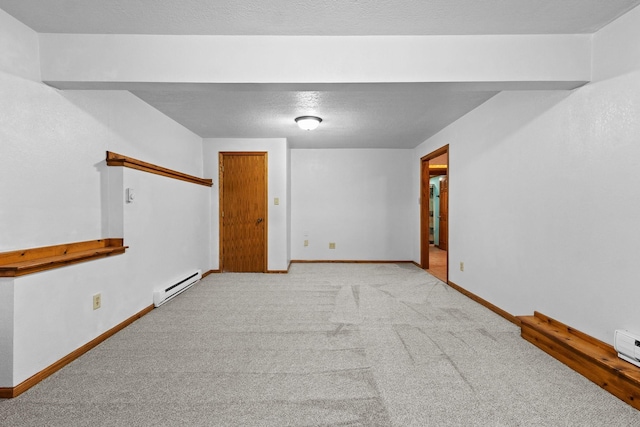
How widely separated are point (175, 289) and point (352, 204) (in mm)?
3406

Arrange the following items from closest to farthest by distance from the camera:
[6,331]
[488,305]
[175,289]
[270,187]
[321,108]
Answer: [6,331], [488,305], [321,108], [175,289], [270,187]

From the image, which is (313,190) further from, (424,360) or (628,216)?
(628,216)

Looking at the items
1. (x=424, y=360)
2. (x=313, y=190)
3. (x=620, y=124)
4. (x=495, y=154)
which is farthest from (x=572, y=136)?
(x=313, y=190)

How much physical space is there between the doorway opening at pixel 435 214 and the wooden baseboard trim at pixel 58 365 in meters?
3.87

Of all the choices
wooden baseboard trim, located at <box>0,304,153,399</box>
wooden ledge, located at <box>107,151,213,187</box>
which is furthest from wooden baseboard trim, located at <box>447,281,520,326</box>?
wooden ledge, located at <box>107,151,213,187</box>

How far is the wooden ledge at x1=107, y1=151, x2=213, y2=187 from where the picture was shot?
2.50m

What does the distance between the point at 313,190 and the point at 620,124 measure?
434 centimetres

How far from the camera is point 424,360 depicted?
2.00 m

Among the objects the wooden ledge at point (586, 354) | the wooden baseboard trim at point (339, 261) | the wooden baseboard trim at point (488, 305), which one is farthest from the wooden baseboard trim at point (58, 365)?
the wooden baseboard trim at point (488, 305)

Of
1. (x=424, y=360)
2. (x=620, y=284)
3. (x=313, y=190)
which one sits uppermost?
(x=313, y=190)

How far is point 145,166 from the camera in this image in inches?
113

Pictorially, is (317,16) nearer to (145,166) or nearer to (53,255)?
(145,166)

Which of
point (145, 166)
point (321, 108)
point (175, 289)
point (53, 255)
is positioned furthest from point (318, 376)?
point (321, 108)

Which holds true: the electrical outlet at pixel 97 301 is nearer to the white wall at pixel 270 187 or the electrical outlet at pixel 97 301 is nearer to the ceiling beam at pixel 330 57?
the ceiling beam at pixel 330 57
